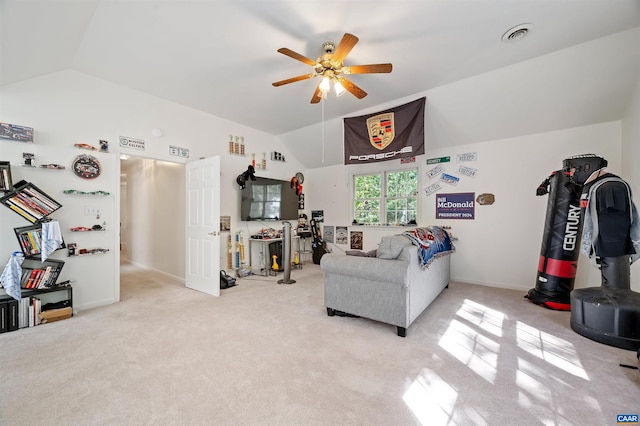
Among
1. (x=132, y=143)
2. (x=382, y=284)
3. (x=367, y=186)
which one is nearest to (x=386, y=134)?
(x=367, y=186)

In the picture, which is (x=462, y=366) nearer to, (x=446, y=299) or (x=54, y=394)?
(x=446, y=299)

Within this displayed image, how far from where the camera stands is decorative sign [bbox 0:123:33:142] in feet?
9.14

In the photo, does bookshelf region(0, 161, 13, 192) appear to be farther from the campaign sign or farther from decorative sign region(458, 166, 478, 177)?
decorative sign region(458, 166, 478, 177)

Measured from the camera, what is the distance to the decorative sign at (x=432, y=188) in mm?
4887

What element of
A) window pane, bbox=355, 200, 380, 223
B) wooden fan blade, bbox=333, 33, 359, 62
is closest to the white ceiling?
wooden fan blade, bbox=333, 33, 359, 62

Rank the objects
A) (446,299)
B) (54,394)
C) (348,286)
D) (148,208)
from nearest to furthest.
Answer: (54,394), (348,286), (446,299), (148,208)

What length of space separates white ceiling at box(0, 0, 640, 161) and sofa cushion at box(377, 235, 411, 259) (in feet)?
7.12

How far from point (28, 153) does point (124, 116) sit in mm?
1178

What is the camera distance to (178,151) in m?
4.26

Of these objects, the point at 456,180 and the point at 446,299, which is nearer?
the point at 446,299

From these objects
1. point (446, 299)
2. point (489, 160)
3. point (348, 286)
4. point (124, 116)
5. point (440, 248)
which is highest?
point (124, 116)

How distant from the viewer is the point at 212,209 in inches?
155

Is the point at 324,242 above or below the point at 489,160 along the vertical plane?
below

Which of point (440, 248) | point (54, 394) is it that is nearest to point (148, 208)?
point (54, 394)
